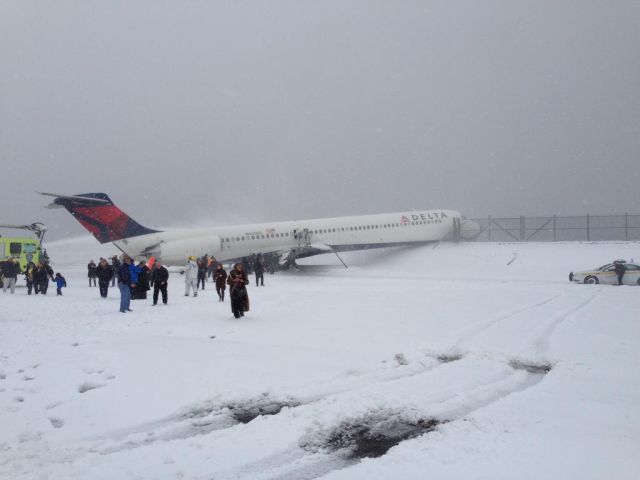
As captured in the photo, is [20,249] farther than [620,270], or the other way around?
[20,249]

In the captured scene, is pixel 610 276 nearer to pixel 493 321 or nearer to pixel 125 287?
pixel 493 321

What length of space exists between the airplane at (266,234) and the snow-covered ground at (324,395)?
18419mm

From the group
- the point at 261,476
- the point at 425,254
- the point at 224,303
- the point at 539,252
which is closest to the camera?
the point at 261,476

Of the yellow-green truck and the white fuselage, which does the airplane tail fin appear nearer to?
the white fuselage

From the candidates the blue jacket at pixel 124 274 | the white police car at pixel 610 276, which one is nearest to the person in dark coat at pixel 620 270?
the white police car at pixel 610 276

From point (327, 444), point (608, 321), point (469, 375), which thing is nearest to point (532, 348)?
point (469, 375)

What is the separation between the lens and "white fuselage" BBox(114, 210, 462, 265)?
107 feet

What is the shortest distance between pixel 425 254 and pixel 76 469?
3603 centimetres

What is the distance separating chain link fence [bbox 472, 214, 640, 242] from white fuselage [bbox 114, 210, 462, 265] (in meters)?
4.68

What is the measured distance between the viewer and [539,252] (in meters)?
34.7

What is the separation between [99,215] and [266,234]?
1026cm

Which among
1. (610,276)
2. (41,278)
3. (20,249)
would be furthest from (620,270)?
(20,249)

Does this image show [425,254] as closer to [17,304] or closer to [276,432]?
[17,304]

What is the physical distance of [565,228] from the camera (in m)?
43.0
